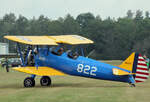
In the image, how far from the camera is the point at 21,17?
115 meters

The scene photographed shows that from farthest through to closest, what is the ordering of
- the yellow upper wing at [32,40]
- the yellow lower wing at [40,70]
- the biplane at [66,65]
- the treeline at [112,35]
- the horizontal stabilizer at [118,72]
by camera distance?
the treeline at [112,35]
the yellow lower wing at [40,70]
the yellow upper wing at [32,40]
the biplane at [66,65]
the horizontal stabilizer at [118,72]

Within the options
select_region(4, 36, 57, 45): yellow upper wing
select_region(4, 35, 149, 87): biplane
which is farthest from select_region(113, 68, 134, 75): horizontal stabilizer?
select_region(4, 36, 57, 45): yellow upper wing

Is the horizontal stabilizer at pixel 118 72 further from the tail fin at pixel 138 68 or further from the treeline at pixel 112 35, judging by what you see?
the treeline at pixel 112 35

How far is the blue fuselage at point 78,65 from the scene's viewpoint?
14836 millimetres

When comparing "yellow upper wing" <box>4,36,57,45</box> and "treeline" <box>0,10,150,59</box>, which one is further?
"treeline" <box>0,10,150,59</box>

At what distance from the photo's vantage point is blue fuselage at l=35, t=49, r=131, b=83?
14.8 metres

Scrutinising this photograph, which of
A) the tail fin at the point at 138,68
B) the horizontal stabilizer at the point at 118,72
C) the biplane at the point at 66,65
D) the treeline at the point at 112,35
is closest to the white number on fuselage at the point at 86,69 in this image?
the biplane at the point at 66,65

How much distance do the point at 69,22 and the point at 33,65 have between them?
62.0m

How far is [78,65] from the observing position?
15352mm

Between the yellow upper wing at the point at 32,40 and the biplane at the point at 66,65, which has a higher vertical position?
the yellow upper wing at the point at 32,40

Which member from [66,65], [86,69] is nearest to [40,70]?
[66,65]

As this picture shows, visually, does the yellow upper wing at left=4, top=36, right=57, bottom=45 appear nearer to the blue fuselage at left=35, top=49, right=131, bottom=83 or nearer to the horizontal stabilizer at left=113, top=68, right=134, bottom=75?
the blue fuselage at left=35, top=49, right=131, bottom=83

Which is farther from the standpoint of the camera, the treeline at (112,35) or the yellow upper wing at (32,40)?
the treeline at (112,35)

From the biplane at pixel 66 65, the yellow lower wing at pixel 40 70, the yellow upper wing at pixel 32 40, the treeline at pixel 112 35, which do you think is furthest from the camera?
the treeline at pixel 112 35
